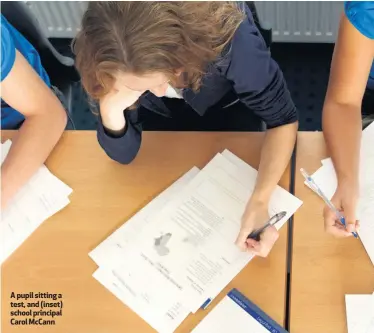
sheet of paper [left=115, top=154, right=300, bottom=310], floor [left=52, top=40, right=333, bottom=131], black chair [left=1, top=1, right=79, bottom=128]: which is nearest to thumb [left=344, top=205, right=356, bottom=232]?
sheet of paper [left=115, top=154, right=300, bottom=310]

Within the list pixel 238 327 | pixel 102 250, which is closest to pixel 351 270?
pixel 238 327

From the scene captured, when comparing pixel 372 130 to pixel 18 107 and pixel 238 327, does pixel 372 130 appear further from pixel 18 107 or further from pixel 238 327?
pixel 18 107

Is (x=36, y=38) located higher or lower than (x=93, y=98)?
higher

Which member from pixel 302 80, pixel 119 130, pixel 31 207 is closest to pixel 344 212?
pixel 119 130

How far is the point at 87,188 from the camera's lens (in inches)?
52.1

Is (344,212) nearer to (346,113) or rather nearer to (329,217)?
(329,217)

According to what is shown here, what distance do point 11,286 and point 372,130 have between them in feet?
2.75

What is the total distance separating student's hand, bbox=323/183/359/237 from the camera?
3.81 ft

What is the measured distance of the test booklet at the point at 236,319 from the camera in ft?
3.70

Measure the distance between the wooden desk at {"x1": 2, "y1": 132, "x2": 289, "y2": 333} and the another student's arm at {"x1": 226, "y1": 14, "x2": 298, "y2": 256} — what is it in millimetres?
40

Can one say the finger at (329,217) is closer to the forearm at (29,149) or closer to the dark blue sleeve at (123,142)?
the dark blue sleeve at (123,142)

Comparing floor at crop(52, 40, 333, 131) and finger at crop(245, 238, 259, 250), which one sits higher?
floor at crop(52, 40, 333, 131)

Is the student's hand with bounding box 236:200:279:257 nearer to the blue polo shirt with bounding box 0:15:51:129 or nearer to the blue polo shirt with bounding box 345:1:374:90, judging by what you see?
the blue polo shirt with bounding box 345:1:374:90

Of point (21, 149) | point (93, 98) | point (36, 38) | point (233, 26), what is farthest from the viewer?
point (36, 38)
